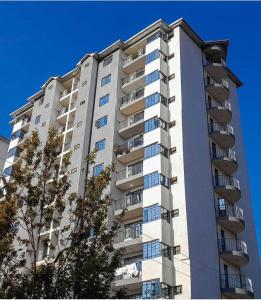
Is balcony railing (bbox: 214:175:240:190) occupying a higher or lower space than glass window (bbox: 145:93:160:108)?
Answer: lower

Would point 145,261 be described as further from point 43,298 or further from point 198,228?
point 43,298

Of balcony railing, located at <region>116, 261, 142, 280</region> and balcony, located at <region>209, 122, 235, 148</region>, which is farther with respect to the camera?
balcony, located at <region>209, 122, 235, 148</region>

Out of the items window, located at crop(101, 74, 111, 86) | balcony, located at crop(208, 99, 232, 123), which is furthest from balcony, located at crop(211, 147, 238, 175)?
window, located at crop(101, 74, 111, 86)

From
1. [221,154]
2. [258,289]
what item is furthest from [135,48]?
[258,289]

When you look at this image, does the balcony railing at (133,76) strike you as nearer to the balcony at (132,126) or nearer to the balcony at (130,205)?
the balcony at (132,126)

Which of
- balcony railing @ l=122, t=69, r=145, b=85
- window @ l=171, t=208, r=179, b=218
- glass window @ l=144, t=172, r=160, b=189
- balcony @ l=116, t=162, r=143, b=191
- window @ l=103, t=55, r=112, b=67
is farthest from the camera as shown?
window @ l=103, t=55, r=112, b=67

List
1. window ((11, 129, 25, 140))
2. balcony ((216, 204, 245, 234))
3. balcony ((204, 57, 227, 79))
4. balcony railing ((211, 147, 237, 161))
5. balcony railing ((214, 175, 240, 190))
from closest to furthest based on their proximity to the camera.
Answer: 1. balcony ((216, 204, 245, 234))
2. balcony railing ((214, 175, 240, 190))
3. balcony railing ((211, 147, 237, 161))
4. balcony ((204, 57, 227, 79))
5. window ((11, 129, 25, 140))

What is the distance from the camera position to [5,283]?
59.7 ft

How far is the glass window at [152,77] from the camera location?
134ft

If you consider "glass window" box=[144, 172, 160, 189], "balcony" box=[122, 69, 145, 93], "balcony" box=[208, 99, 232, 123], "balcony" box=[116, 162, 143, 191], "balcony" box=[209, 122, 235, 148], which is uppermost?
"balcony" box=[122, 69, 145, 93]

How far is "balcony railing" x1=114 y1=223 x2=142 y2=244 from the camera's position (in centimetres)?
3391

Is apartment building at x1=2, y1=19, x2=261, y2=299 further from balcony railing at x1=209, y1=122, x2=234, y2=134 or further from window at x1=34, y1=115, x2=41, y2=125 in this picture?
balcony railing at x1=209, y1=122, x2=234, y2=134

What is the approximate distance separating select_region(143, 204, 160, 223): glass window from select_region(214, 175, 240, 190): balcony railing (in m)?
6.94

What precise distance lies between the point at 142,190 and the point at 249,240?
10133 mm
